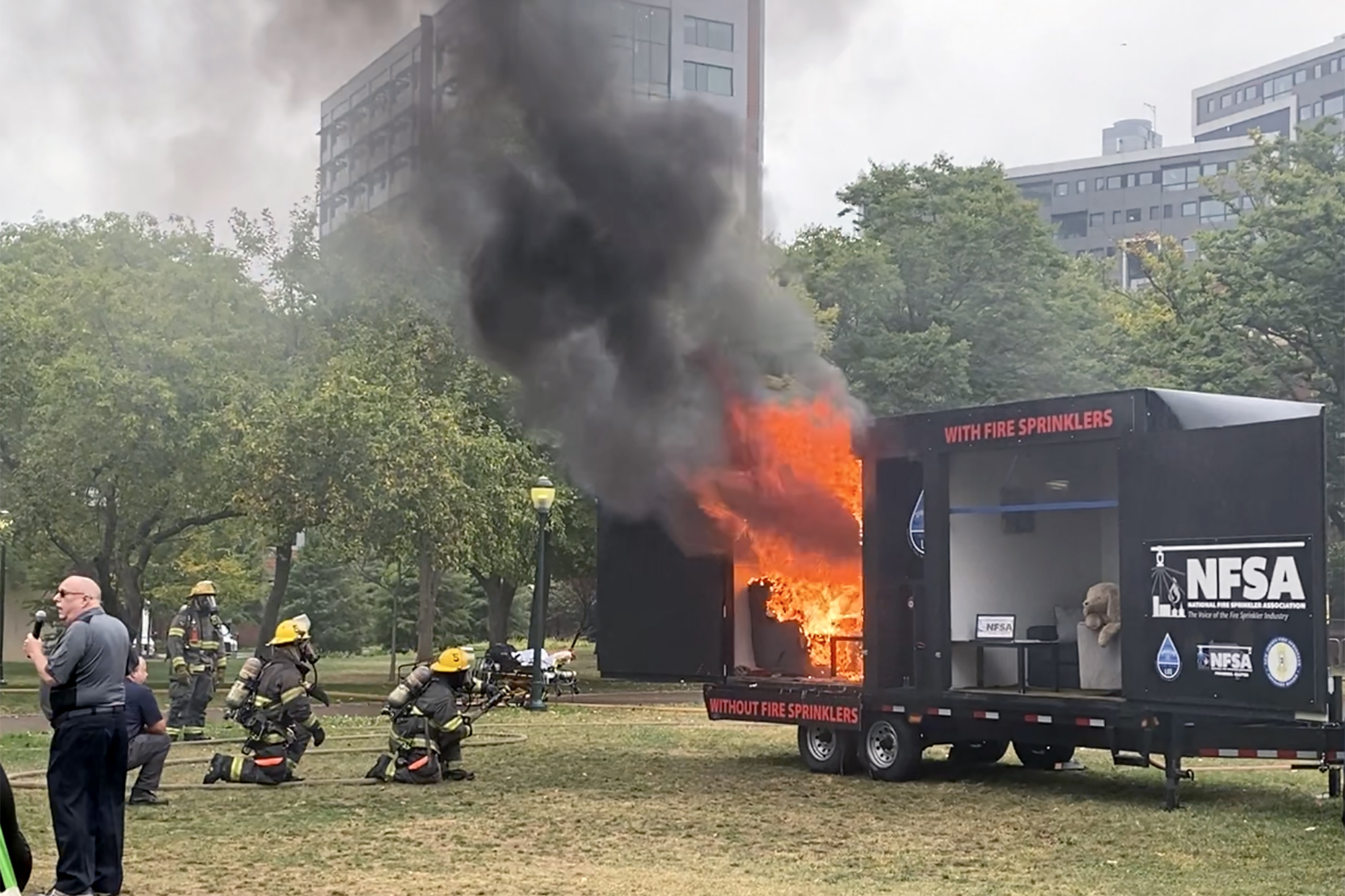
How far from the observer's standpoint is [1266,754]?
12.1m

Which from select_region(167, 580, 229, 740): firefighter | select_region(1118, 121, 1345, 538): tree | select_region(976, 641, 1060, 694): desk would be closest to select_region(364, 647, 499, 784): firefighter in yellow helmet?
select_region(167, 580, 229, 740): firefighter

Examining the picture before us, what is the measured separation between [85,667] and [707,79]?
1071 centimetres

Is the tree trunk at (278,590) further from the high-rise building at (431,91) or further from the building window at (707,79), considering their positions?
the building window at (707,79)

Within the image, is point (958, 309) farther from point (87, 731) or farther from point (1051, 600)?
point (87, 731)

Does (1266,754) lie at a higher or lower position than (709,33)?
lower

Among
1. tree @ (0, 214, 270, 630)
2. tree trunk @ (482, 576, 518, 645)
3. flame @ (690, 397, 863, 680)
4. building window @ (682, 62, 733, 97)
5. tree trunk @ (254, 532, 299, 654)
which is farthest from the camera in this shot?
tree trunk @ (482, 576, 518, 645)

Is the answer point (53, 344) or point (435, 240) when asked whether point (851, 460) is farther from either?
point (53, 344)

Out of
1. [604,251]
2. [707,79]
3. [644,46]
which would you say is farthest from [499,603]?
[644,46]

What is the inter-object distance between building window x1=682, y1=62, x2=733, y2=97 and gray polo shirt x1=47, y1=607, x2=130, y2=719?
9.55 m

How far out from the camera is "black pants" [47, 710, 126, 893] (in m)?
8.74

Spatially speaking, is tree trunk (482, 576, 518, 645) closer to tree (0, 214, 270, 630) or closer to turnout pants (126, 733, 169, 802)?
tree (0, 214, 270, 630)

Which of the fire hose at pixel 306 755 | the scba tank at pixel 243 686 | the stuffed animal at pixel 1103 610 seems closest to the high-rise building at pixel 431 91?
the scba tank at pixel 243 686

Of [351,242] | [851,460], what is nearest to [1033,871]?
[851,460]

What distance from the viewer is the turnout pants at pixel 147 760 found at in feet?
43.0
